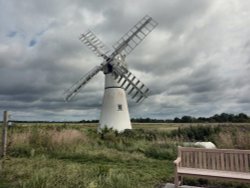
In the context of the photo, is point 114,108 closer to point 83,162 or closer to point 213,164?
point 83,162

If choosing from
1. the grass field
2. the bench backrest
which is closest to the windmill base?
the grass field

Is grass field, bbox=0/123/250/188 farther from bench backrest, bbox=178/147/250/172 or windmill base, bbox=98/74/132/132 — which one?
windmill base, bbox=98/74/132/132

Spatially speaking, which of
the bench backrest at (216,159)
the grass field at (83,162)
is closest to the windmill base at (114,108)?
the grass field at (83,162)

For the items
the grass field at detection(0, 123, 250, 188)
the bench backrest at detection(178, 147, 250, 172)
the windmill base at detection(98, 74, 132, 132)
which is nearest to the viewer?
the grass field at detection(0, 123, 250, 188)

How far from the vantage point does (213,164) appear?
18.6ft

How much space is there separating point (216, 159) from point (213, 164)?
0.12 m

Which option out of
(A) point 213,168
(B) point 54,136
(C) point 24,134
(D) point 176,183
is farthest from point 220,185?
(C) point 24,134

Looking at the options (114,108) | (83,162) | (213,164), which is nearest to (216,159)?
(213,164)

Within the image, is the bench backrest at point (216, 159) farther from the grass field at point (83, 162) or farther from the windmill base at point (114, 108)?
the windmill base at point (114, 108)

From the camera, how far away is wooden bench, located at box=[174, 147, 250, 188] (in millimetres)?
5207

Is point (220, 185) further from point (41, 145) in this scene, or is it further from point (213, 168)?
point (41, 145)

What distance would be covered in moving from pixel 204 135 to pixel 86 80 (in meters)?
11.0

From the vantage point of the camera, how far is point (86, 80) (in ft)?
72.4

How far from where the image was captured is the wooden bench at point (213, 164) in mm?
5207
